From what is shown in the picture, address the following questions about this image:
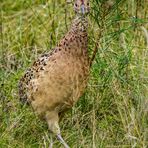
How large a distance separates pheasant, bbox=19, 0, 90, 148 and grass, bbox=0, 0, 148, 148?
0.20 metres

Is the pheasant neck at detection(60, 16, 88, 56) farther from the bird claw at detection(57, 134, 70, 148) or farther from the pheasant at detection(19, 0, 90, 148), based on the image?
the bird claw at detection(57, 134, 70, 148)

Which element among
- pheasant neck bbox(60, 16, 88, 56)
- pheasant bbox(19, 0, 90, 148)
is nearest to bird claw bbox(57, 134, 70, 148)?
pheasant bbox(19, 0, 90, 148)

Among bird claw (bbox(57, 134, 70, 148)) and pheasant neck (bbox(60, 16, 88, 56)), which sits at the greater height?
pheasant neck (bbox(60, 16, 88, 56))

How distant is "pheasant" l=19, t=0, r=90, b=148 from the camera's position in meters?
4.45

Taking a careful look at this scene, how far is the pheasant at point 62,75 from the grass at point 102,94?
0.20 m

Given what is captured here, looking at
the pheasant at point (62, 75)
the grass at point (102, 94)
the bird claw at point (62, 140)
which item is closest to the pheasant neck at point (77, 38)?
the pheasant at point (62, 75)

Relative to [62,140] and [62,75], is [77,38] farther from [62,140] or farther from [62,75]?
[62,140]

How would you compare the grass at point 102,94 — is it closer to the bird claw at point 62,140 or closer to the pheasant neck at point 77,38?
the bird claw at point 62,140

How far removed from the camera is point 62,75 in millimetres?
4445

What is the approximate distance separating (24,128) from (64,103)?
540 millimetres

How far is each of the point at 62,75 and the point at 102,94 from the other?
0.80 meters

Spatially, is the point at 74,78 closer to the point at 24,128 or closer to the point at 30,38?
the point at 24,128

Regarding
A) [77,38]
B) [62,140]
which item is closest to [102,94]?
[62,140]

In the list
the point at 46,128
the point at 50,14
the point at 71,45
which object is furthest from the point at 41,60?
the point at 50,14
